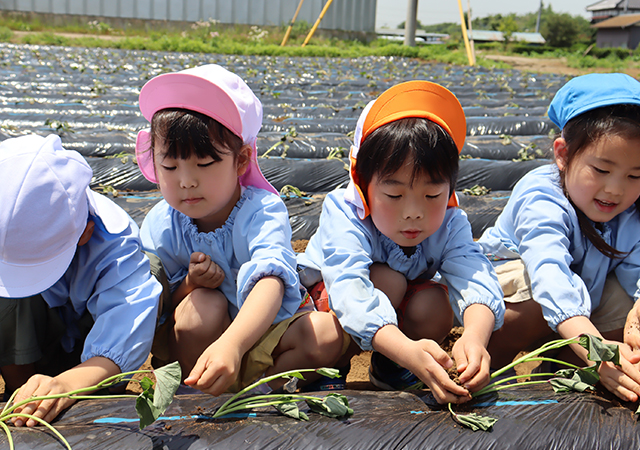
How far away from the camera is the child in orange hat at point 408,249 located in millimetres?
1211

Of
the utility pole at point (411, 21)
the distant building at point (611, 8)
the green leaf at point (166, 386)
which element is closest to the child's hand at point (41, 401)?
the green leaf at point (166, 386)

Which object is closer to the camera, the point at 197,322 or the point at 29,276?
the point at 29,276

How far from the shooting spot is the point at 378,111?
137cm

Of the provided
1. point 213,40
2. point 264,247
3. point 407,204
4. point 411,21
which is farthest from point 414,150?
point 411,21

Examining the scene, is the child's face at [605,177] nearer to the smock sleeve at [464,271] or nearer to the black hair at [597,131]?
the black hair at [597,131]

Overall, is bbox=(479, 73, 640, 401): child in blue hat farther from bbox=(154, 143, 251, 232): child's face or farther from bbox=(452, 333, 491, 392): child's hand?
bbox=(154, 143, 251, 232): child's face

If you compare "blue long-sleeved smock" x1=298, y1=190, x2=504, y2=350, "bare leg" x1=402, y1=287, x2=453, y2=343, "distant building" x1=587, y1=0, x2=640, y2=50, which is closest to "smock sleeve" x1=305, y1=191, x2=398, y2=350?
"blue long-sleeved smock" x1=298, y1=190, x2=504, y2=350

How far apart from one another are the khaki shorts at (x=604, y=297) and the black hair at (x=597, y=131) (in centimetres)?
12

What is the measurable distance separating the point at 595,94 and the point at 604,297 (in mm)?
649

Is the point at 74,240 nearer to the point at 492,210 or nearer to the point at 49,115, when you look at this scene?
the point at 492,210

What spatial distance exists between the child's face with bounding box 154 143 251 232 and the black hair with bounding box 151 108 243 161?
0.7 inches

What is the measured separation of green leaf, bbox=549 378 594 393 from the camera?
1.11 meters

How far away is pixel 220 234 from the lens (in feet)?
4.95

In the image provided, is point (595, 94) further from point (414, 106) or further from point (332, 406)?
point (332, 406)
